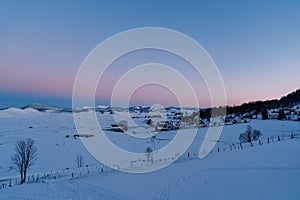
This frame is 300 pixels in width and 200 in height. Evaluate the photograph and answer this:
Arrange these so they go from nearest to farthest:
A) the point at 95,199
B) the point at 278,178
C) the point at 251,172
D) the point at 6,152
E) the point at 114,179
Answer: the point at 95,199
the point at 278,178
the point at 251,172
the point at 114,179
the point at 6,152

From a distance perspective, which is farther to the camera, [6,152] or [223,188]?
[6,152]

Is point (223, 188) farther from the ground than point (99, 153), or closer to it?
farther from the ground

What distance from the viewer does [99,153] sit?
38.2 m

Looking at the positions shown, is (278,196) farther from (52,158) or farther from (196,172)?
(52,158)

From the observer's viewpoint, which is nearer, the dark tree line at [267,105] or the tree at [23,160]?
the tree at [23,160]

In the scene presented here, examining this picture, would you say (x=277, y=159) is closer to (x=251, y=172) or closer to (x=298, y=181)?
(x=251, y=172)

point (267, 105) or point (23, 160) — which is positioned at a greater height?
point (267, 105)

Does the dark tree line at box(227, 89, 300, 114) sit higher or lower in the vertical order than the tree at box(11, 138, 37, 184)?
higher

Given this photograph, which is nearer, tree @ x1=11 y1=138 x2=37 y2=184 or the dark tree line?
tree @ x1=11 y1=138 x2=37 y2=184

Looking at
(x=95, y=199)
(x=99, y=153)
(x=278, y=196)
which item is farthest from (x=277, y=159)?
(x=99, y=153)

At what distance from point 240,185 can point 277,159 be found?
295 inches

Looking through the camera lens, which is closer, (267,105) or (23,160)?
(23,160)

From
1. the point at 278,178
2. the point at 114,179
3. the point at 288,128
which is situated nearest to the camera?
the point at 278,178

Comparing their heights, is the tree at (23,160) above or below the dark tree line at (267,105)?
below
